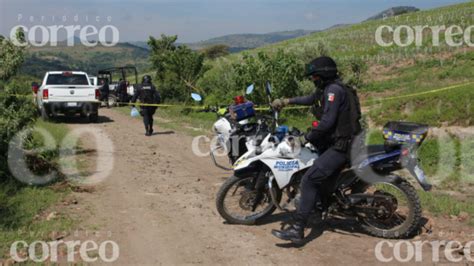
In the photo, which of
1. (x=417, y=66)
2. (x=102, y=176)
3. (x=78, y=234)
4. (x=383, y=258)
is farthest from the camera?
(x=417, y=66)

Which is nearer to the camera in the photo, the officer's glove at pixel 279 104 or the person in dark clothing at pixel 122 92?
the officer's glove at pixel 279 104

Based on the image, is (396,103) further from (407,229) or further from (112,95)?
(112,95)

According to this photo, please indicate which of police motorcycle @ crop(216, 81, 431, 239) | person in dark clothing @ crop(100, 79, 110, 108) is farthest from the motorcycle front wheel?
person in dark clothing @ crop(100, 79, 110, 108)

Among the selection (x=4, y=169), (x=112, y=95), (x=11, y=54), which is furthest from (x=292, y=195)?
(x=112, y=95)

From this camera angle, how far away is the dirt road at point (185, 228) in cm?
491

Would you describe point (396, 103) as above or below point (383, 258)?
above

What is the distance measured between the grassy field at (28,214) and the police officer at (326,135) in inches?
111

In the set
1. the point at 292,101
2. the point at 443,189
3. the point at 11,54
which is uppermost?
the point at 11,54

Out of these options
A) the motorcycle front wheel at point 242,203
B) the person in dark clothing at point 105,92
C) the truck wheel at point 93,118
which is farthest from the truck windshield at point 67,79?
the motorcycle front wheel at point 242,203

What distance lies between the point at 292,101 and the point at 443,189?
4.32 meters

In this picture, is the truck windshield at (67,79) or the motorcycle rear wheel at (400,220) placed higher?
the truck windshield at (67,79)

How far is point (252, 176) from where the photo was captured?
5723 millimetres

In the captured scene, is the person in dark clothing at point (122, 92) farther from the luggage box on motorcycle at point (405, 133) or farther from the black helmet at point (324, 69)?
the luggage box on motorcycle at point (405, 133)

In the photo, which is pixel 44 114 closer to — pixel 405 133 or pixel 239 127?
pixel 239 127
